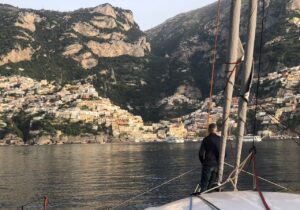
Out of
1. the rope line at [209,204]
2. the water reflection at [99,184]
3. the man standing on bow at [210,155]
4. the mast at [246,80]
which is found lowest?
the water reflection at [99,184]

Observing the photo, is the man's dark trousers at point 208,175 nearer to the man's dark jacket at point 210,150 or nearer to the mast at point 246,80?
the man's dark jacket at point 210,150

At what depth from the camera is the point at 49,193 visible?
5141 centimetres

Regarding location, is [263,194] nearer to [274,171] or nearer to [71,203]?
[71,203]

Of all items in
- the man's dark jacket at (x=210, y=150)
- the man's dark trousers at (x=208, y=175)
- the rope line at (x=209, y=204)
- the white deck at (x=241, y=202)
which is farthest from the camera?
the man's dark trousers at (x=208, y=175)

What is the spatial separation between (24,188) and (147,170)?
22.1 m

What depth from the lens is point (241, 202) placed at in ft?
29.0

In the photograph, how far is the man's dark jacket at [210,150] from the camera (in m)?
15.2

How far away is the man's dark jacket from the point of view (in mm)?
15188

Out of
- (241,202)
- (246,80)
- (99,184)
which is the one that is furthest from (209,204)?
(99,184)

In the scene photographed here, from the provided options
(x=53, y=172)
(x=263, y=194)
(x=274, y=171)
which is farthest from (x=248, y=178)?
(x=263, y=194)

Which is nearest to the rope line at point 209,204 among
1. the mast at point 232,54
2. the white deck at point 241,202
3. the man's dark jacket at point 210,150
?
the white deck at point 241,202

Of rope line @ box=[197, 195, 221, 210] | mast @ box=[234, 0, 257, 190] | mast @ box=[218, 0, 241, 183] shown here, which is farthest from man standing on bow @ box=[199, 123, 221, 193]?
rope line @ box=[197, 195, 221, 210]

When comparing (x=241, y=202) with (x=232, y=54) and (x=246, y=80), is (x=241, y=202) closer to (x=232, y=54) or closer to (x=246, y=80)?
(x=246, y=80)

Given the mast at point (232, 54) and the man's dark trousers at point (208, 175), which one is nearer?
the mast at point (232, 54)
